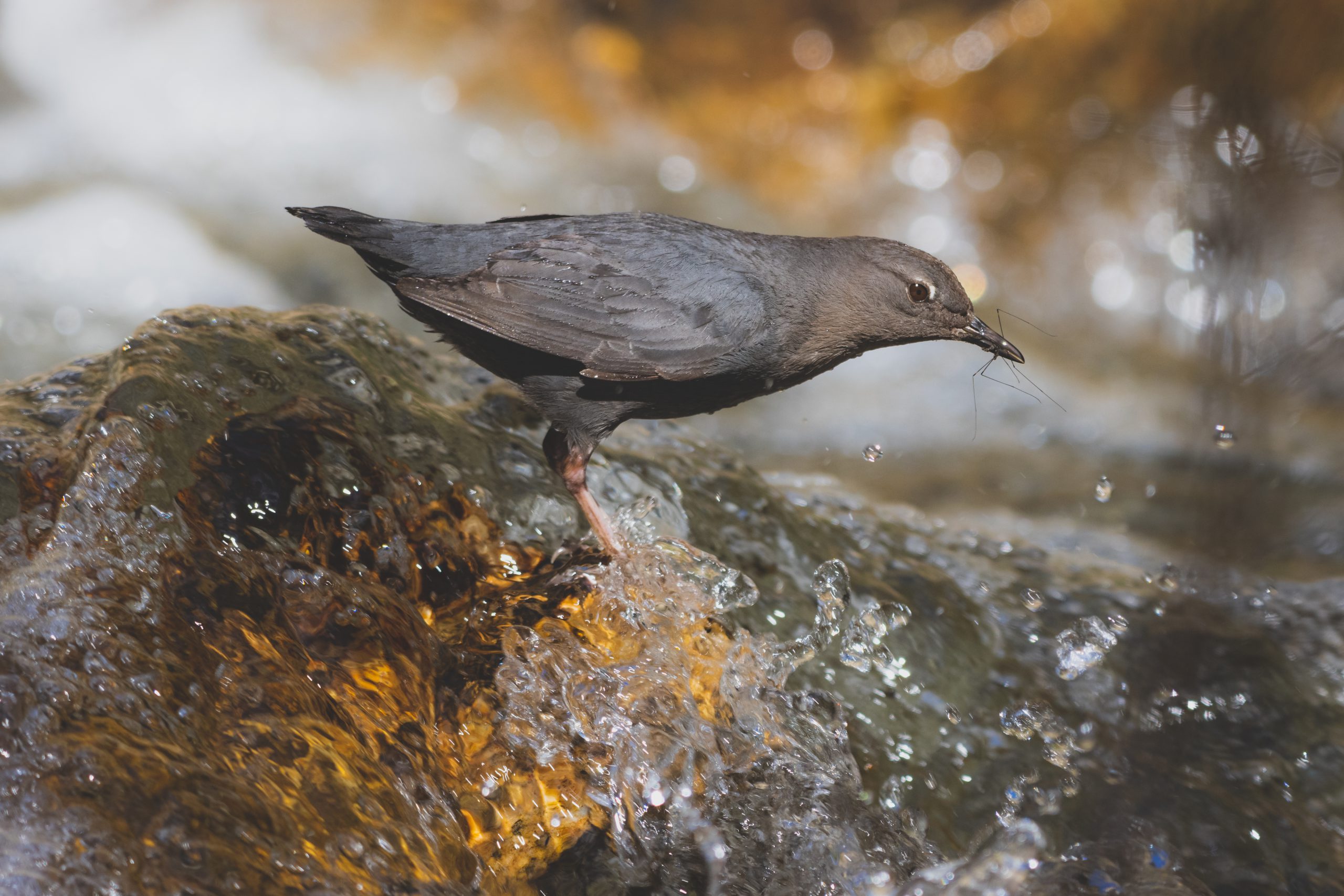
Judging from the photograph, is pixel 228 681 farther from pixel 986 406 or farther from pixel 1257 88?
pixel 986 406

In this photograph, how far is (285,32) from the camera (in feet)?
23.7

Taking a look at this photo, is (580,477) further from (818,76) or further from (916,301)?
(818,76)

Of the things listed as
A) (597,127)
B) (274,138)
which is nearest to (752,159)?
(597,127)

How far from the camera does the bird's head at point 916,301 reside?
353 cm

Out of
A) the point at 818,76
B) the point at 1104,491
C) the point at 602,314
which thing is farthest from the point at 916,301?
the point at 818,76

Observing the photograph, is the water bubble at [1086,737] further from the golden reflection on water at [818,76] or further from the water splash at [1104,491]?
the golden reflection on water at [818,76]

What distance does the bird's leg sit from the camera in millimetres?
Result: 3510

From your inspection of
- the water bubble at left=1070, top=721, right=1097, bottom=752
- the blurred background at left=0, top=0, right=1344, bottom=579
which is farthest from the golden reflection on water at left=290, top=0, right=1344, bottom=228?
the water bubble at left=1070, top=721, right=1097, bottom=752

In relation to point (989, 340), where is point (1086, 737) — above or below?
below

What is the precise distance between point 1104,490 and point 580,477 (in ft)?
13.1

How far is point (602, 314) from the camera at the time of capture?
3443 mm

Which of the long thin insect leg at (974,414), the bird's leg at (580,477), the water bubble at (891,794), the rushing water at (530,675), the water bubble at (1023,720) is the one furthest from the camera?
the long thin insect leg at (974,414)

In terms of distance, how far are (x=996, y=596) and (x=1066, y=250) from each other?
4207mm

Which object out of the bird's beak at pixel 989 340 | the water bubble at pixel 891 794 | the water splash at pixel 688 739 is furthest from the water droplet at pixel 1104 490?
the water splash at pixel 688 739
